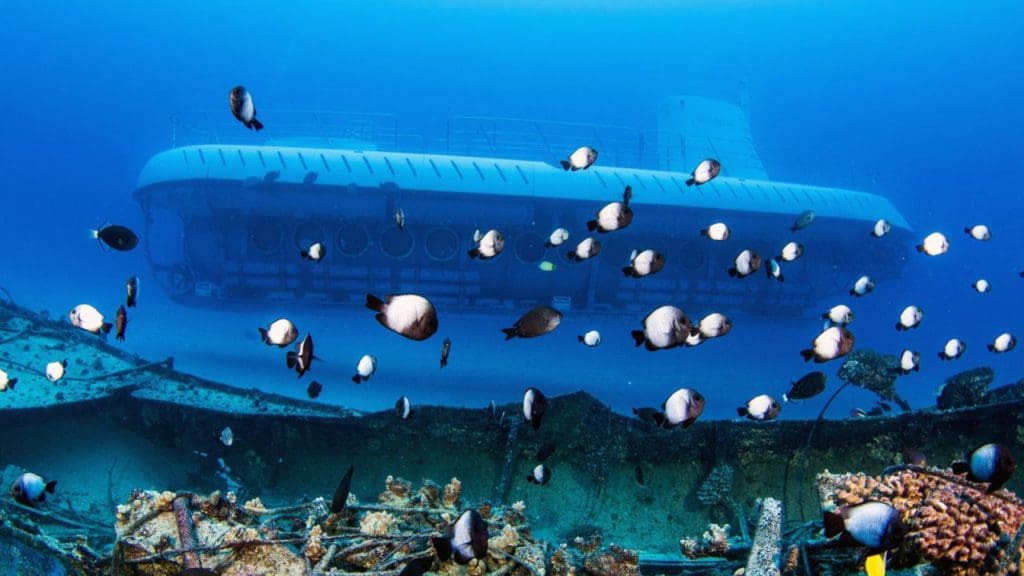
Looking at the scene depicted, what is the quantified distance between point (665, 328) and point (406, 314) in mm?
2252

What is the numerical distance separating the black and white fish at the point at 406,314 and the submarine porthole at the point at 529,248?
13.4 metres

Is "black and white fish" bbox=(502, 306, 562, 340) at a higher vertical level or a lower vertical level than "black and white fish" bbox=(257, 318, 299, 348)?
higher

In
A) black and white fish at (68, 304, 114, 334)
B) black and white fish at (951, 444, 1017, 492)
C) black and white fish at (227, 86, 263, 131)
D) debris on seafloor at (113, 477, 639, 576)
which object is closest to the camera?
black and white fish at (951, 444, 1017, 492)

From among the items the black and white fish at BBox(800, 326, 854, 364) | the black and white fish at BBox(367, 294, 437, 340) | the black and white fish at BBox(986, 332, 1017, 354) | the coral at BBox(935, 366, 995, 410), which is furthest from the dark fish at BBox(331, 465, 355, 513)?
the black and white fish at BBox(986, 332, 1017, 354)

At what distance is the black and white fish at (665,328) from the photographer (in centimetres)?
443

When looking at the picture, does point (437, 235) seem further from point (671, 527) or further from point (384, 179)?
point (671, 527)

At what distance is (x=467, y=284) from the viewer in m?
16.7

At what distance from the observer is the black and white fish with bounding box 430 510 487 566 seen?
290 cm

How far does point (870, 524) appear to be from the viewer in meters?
2.76

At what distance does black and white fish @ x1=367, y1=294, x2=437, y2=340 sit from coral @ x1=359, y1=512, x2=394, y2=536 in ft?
4.82

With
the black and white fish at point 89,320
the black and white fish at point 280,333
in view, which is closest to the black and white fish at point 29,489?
the black and white fish at point 89,320

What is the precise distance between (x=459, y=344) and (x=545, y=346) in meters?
3.52

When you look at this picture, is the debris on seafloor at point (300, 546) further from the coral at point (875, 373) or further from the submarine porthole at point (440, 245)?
the submarine porthole at point (440, 245)

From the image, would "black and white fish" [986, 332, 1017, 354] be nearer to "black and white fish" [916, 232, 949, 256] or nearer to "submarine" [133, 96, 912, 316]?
"black and white fish" [916, 232, 949, 256]
